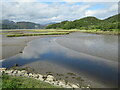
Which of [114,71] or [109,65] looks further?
[109,65]

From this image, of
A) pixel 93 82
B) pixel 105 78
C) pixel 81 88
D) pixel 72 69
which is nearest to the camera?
pixel 81 88

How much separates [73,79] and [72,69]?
10.4ft

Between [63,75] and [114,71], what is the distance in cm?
718

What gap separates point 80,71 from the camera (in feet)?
50.5

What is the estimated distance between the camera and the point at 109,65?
57.0 feet

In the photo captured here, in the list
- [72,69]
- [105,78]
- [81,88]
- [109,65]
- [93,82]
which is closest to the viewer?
[81,88]

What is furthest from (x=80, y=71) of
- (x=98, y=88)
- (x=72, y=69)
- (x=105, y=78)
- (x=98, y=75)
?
(x=98, y=88)

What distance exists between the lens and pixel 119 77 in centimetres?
1346

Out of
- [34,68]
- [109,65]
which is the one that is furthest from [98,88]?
[34,68]

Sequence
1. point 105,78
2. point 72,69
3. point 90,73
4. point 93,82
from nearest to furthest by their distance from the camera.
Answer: point 93,82 < point 105,78 < point 90,73 < point 72,69

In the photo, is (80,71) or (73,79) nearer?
(73,79)

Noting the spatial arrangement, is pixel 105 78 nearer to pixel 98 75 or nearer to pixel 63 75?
pixel 98 75

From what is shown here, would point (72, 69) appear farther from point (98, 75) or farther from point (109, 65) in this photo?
point (109, 65)

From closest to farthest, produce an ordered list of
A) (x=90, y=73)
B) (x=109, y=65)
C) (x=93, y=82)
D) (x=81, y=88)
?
(x=81, y=88)
(x=93, y=82)
(x=90, y=73)
(x=109, y=65)
